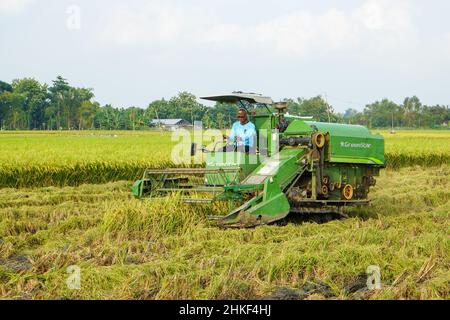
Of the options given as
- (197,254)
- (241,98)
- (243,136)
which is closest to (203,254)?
(197,254)

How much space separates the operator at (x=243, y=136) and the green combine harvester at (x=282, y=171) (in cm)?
13

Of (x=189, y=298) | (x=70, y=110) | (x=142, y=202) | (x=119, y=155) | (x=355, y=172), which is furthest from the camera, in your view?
(x=70, y=110)

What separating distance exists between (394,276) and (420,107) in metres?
92.9

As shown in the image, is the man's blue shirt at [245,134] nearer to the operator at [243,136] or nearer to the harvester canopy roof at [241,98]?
the operator at [243,136]

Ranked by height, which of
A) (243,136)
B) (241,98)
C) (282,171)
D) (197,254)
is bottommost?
(197,254)

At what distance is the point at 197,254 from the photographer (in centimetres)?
643

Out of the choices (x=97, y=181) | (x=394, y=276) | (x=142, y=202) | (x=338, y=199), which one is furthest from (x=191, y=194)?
(x=97, y=181)

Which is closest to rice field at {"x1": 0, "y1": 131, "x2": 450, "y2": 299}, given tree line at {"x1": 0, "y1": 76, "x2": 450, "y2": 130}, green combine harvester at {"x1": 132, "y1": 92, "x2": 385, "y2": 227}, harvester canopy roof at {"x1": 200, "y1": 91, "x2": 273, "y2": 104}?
green combine harvester at {"x1": 132, "y1": 92, "x2": 385, "y2": 227}

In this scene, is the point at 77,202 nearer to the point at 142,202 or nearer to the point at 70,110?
the point at 142,202

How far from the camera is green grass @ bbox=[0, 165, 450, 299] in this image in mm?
5094

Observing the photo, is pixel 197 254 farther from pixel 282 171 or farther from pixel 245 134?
pixel 245 134

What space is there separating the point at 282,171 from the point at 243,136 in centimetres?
84

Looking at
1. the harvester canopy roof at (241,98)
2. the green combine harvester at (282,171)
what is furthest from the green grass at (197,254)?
the harvester canopy roof at (241,98)

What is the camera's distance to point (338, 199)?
31.4 feet
